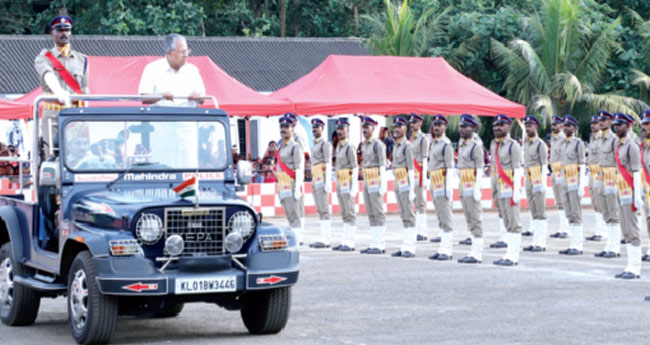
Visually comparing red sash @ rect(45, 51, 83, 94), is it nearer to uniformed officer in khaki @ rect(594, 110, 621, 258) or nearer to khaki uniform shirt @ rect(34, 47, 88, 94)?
khaki uniform shirt @ rect(34, 47, 88, 94)

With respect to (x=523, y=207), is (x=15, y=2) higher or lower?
higher

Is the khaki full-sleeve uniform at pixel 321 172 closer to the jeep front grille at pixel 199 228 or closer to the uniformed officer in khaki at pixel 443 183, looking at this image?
the uniformed officer in khaki at pixel 443 183

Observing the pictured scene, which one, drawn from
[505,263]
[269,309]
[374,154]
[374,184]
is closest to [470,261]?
[505,263]

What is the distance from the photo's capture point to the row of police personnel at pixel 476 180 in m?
16.9

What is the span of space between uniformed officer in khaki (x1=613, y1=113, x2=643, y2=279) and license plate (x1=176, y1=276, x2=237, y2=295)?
6.70m

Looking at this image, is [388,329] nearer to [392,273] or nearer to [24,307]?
[24,307]

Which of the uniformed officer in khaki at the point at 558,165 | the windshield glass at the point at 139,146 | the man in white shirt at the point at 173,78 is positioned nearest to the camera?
the windshield glass at the point at 139,146

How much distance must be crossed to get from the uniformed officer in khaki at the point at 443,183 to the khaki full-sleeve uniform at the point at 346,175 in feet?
6.71

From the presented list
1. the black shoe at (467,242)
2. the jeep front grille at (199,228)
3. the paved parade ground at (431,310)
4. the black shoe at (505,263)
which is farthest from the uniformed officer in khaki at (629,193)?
the jeep front grille at (199,228)

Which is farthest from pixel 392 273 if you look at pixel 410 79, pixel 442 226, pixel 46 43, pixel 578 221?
pixel 46 43

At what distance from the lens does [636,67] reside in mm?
39938

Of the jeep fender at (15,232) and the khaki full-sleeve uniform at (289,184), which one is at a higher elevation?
the jeep fender at (15,232)

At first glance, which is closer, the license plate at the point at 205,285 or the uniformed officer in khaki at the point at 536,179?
the license plate at the point at 205,285

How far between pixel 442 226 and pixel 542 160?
2.81m
